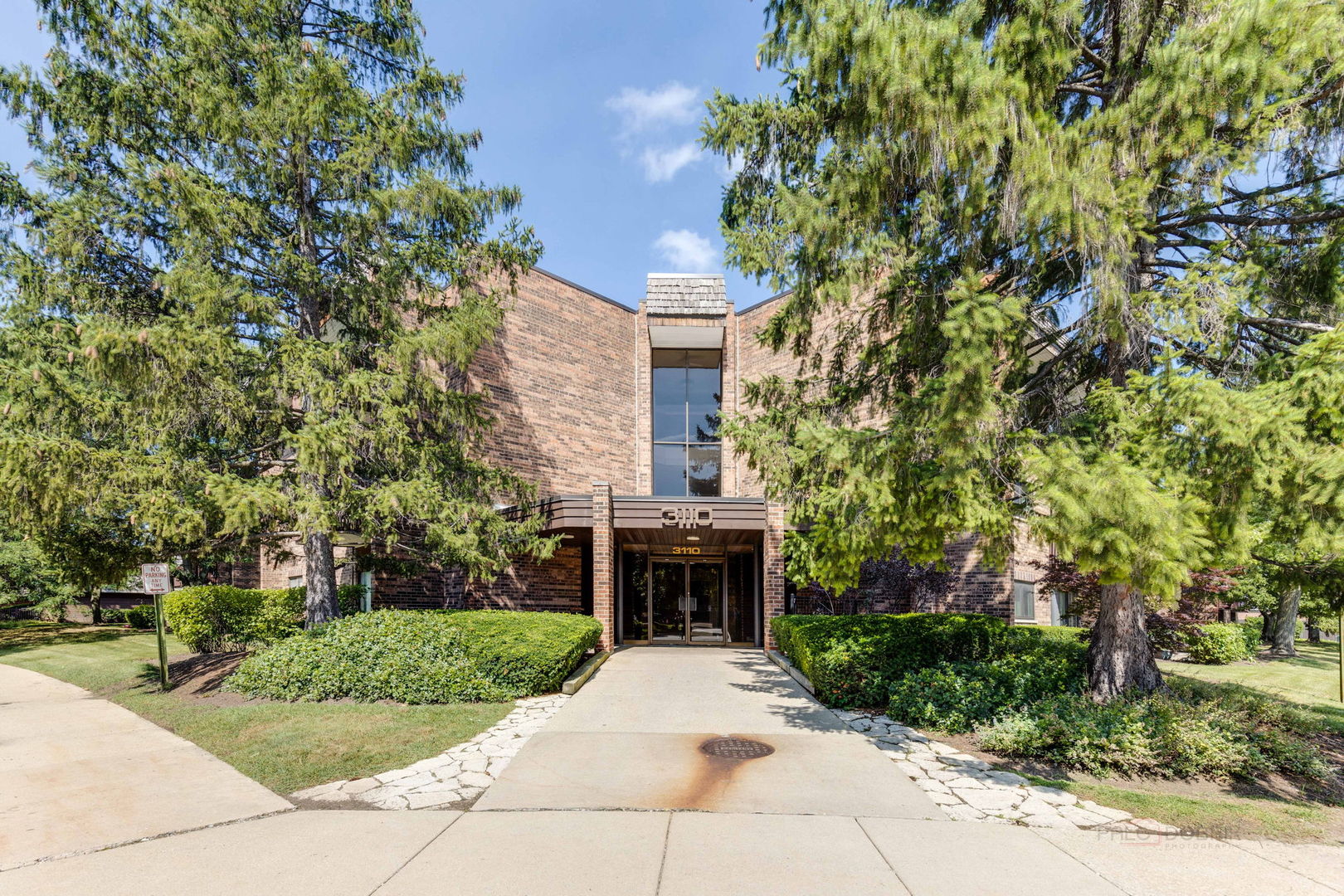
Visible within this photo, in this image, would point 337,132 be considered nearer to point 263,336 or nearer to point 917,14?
point 263,336

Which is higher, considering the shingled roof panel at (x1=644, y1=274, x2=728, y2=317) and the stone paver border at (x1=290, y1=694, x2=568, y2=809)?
the shingled roof panel at (x1=644, y1=274, x2=728, y2=317)

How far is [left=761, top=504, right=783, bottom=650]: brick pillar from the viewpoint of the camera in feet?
43.5

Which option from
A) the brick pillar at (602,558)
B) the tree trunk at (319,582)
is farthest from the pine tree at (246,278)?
the brick pillar at (602,558)

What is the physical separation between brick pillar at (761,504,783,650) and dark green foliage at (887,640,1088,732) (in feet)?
15.4

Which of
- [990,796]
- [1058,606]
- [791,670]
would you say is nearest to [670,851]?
[990,796]

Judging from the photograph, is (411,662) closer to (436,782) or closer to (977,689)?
(436,782)

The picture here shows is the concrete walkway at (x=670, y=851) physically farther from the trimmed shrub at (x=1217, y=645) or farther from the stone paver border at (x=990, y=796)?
the trimmed shrub at (x=1217, y=645)

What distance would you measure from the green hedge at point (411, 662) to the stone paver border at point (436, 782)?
1832 millimetres

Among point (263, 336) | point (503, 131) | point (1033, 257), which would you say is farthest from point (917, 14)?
point (263, 336)

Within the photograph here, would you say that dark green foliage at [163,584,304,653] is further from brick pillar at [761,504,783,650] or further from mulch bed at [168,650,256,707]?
brick pillar at [761,504,783,650]

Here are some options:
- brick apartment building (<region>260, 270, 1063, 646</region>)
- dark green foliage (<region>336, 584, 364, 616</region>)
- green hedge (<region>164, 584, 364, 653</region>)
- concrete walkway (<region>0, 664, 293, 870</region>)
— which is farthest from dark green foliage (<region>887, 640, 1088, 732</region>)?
dark green foliage (<region>336, 584, 364, 616</region>)

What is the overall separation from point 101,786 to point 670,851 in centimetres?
534

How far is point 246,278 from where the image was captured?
31.2ft

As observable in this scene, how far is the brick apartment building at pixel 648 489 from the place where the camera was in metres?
13.5
